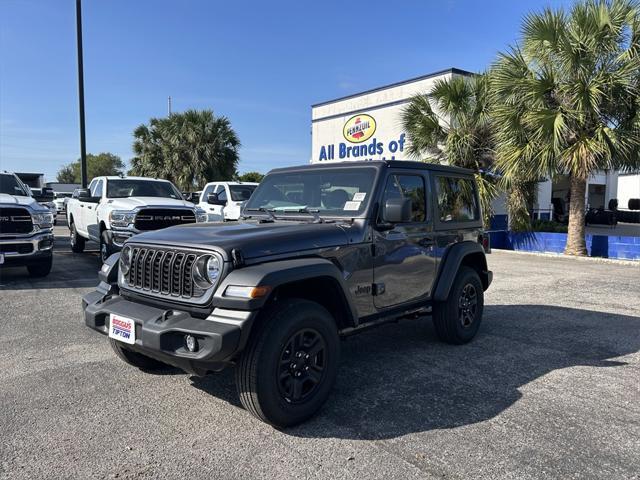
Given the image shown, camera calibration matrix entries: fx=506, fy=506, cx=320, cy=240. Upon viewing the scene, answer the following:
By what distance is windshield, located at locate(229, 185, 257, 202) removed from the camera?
46.1ft

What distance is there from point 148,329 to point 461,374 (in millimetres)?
2681

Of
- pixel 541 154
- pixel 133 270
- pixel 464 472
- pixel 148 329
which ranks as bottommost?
pixel 464 472

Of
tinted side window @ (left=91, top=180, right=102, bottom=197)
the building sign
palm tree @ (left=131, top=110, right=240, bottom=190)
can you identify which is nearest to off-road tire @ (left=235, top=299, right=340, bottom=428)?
tinted side window @ (left=91, top=180, right=102, bottom=197)

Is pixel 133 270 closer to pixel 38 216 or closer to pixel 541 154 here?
pixel 38 216

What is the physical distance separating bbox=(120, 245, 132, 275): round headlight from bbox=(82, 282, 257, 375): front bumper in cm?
49

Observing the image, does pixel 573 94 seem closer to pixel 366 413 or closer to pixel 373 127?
pixel 366 413

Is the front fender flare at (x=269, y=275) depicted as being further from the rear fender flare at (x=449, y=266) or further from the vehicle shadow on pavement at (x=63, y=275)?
the vehicle shadow on pavement at (x=63, y=275)

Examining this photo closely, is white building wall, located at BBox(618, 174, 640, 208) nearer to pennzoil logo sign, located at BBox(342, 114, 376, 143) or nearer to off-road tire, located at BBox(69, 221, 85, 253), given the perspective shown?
pennzoil logo sign, located at BBox(342, 114, 376, 143)

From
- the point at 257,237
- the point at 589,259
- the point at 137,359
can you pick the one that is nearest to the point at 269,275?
the point at 257,237

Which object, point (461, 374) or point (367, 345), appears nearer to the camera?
point (461, 374)

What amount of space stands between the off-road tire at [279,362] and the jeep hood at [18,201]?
6.99 m

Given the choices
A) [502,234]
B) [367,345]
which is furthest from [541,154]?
[367,345]

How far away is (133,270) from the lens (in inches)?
150

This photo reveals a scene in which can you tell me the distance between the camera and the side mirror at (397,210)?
3925 mm
